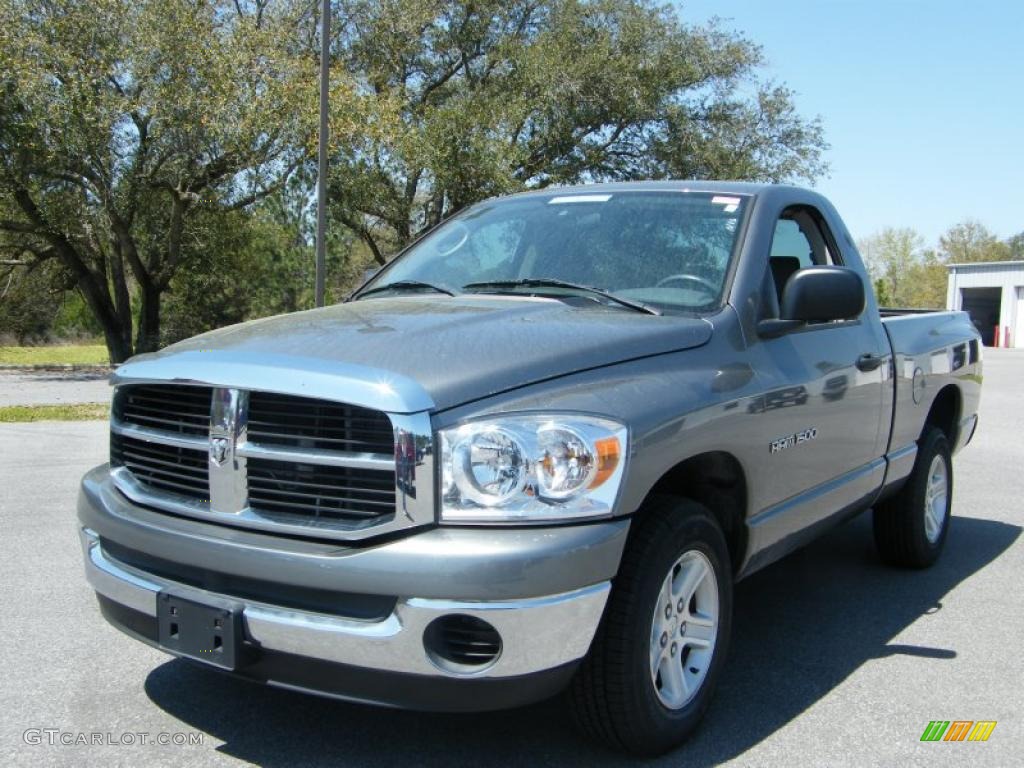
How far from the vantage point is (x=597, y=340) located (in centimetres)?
303

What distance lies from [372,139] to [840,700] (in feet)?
61.3

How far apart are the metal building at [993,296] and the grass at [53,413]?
42.3 metres

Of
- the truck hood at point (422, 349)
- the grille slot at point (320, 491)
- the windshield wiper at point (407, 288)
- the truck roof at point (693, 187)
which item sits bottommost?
the grille slot at point (320, 491)

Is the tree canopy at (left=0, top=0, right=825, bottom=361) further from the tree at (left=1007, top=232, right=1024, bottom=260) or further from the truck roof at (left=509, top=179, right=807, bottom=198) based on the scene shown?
the tree at (left=1007, top=232, right=1024, bottom=260)

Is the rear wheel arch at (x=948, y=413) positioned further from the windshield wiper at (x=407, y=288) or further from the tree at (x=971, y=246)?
the tree at (x=971, y=246)

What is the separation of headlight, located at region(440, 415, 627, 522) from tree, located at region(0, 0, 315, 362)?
18.2 meters

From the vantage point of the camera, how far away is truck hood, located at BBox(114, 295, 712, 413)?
2.67m

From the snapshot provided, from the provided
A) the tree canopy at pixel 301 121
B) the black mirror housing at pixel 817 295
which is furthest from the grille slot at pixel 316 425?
the tree canopy at pixel 301 121

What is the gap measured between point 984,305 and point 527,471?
5861 centimetres

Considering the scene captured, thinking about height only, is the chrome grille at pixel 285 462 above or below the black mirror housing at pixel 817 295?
below

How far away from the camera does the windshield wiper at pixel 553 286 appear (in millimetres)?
3520

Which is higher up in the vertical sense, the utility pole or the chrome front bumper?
the utility pole

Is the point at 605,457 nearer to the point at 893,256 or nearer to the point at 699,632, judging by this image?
the point at 699,632
